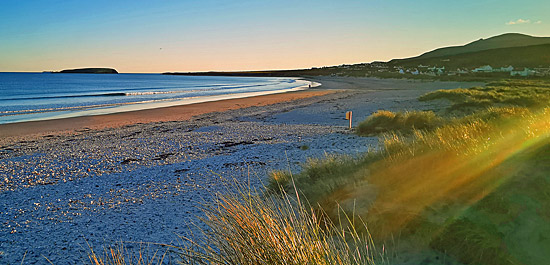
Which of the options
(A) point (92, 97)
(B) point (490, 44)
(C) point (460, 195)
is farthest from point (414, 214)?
(B) point (490, 44)

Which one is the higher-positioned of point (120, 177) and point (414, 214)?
point (414, 214)

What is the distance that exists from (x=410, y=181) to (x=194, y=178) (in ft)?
14.4

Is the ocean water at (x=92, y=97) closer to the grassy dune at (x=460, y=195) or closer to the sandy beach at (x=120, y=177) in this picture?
the sandy beach at (x=120, y=177)

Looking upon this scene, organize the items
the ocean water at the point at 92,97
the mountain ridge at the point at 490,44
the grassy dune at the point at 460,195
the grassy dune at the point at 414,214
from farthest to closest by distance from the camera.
A: the mountain ridge at the point at 490,44 → the ocean water at the point at 92,97 → the grassy dune at the point at 460,195 → the grassy dune at the point at 414,214

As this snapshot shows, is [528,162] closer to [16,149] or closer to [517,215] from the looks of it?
[517,215]

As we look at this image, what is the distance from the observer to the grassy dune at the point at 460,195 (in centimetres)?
307

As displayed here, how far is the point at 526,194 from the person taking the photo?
3340mm

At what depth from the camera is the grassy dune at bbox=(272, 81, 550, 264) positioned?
3074 millimetres

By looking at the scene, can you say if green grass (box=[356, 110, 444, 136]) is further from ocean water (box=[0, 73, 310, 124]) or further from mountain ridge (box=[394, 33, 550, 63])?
mountain ridge (box=[394, 33, 550, 63])

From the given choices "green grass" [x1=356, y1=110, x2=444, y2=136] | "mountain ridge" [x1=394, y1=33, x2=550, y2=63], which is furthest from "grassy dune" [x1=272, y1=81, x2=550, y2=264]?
"mountain ridge" [x1=394, y1=33, x2=550, y2=63]

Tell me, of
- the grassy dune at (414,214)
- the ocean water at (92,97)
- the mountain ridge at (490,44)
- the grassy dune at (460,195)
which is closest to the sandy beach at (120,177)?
the grassy dune at (414,214)

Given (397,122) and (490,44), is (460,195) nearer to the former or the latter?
(397,122)

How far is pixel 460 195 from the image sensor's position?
3.69m

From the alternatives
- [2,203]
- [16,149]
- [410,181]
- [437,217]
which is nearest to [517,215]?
[437,217]
